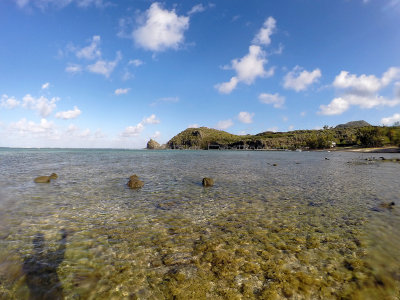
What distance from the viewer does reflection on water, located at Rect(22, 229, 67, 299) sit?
18.5ft

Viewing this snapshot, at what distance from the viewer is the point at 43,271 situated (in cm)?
657

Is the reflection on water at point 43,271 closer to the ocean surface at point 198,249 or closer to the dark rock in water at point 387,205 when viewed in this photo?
the ocean surface at point 198,249

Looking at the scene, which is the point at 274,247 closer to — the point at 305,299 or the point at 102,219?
the point at 305,299

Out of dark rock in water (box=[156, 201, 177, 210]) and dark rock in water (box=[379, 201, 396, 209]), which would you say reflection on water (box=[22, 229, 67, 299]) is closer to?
dark rock in water (box=[156, 201, 177, 210])

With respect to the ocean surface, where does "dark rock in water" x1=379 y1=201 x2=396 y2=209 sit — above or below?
above

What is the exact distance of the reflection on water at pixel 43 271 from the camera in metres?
5.63

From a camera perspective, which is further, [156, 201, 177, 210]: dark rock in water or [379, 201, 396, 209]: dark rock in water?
[156, 201, 177, 210]: dark rock in water

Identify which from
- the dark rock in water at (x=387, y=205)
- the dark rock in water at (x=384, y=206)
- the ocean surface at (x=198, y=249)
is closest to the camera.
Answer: the ocean surface at (x=198, y=249)

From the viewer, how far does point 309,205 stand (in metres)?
14.2

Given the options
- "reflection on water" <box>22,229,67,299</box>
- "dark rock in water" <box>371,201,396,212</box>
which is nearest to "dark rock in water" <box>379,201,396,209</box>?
"dark rock in water" <box>371,201,396,212</box>

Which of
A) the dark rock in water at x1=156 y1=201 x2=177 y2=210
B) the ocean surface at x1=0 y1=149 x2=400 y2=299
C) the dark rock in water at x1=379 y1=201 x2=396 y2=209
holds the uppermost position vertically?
the dark rock in water at x1=379 y1=201 x2=396 y2=209

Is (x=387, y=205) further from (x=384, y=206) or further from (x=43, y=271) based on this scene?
(x=43, y=271)

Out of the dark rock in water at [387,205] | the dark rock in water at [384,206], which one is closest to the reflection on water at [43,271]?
the dark rock in water at [384,206]

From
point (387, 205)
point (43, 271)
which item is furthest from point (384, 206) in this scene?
point (43, 271)
